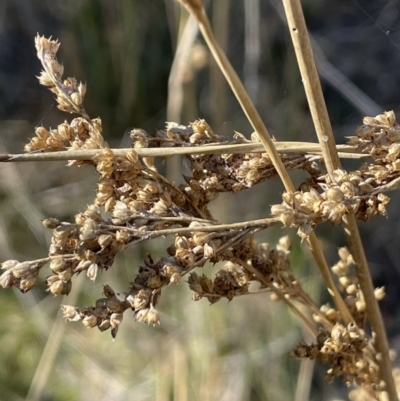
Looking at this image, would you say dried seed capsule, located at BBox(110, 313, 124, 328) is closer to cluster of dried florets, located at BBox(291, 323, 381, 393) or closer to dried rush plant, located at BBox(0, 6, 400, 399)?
dried rush plant, located at BBox(0, 6, 400, 399)

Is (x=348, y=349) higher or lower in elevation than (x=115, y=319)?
lower

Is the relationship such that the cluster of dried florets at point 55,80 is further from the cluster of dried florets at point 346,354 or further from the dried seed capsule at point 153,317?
the cluster of dried florets at point 346,354

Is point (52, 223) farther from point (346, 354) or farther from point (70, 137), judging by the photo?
point (346, 354)

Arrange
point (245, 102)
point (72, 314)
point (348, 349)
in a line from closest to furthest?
point (245, 102) < point (72, 314) < point (348, 349)

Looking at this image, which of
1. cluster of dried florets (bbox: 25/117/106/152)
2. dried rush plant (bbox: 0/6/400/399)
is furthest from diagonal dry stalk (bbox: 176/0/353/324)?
cluster of dried florets (bbox: 25/117/106/152)

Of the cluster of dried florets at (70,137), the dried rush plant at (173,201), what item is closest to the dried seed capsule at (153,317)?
the dried rush plant at (173,201)

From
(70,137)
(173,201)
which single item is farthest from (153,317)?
(70,137)

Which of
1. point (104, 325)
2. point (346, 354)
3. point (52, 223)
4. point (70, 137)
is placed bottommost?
point (346, 354)
